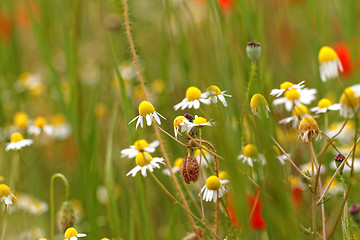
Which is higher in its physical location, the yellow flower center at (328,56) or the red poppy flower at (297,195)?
the yellow flower center at (328,56)

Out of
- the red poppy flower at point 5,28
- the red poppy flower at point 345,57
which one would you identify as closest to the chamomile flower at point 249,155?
the red poppy flower at point 345,57

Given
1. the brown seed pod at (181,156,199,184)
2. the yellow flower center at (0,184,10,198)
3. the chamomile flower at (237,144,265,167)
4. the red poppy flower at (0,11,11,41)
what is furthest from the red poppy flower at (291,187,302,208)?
the red poppy flower at (0,11,11,41)

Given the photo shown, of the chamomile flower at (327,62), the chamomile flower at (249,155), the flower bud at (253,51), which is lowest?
the chamomile flower at (249,155)

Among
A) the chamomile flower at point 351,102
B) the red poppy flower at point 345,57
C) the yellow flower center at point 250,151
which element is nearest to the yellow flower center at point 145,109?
the yellow flower center at point 250,151

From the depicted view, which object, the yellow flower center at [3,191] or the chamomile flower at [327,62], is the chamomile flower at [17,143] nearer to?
the yellow flower center at [3,191]

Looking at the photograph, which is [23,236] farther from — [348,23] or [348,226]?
[348,23]

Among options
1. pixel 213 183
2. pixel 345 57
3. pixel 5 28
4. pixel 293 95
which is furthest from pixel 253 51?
pixel 5 28

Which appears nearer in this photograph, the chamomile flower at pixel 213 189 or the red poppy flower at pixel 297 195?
the chamomile flower at pixel 213 189

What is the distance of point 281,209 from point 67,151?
1330 mm

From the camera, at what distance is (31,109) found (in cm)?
196

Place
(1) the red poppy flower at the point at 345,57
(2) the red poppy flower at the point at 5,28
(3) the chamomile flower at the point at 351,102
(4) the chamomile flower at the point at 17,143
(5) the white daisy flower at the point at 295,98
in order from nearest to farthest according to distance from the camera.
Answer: (3) the chamomile flower at the point at 351,102 < (5) the white daisy flower at the point at 295,98 < (4) the chamomile flower at the point at 17,143 < (1) the red poppy flower at the point at 345,57 < (2) the red poppy flower at the point at 5,28

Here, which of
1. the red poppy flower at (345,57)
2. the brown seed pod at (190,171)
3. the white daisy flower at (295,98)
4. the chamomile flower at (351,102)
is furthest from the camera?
the red poppy flower at (345,57)

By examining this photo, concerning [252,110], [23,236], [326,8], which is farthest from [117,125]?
[252,110]

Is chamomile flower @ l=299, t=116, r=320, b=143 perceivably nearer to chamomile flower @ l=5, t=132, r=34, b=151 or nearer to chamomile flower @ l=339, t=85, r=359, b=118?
chamomile flower @ l=339, t=85, r=359, b=118
